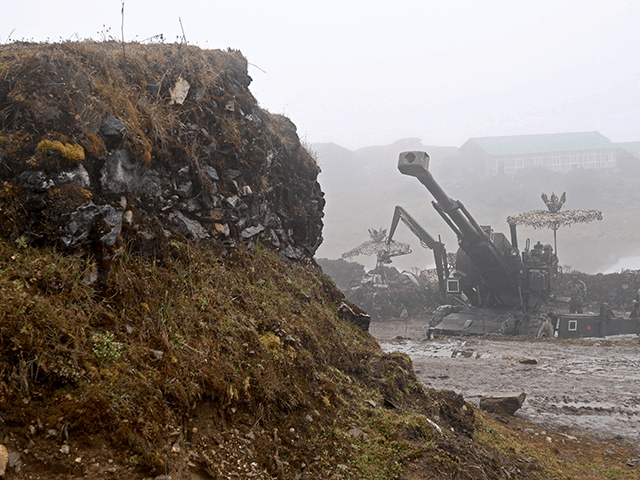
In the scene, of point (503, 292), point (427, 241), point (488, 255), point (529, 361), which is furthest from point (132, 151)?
point (427, 241)

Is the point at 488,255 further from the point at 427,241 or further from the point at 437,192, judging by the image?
the point at 437,192

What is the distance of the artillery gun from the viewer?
17.1 meters

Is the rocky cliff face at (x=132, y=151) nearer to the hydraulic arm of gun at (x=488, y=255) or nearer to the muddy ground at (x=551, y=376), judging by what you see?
the muddy ground at (x=551, y=376)

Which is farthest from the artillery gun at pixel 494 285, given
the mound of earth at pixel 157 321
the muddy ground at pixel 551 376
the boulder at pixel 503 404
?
the mound of earth at pixel 157 321

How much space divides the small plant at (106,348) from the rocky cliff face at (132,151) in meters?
0.83

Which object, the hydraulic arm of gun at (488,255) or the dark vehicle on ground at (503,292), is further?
the dark vehicle on ground at (503,292)

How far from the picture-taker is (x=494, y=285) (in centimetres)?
1830

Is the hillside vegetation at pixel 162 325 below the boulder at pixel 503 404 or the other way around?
the other way around

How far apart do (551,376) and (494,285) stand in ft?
25.9

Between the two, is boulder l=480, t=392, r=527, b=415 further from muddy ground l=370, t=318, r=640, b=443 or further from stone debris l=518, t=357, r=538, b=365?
stone debris l=518, t=357, r=538, b=365

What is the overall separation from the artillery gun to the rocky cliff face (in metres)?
10.6

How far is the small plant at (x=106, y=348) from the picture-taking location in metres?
3.24

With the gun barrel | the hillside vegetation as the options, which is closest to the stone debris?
the gun barrel

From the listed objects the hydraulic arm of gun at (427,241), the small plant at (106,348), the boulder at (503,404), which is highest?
the hydraulic arm of gun at (427,241)
